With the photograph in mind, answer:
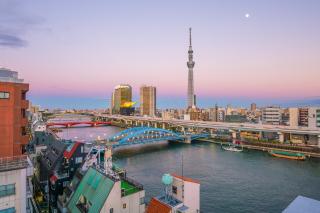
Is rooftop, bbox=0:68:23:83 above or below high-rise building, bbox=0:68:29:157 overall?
above

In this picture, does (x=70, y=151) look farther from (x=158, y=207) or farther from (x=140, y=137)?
(x=140, y=137)

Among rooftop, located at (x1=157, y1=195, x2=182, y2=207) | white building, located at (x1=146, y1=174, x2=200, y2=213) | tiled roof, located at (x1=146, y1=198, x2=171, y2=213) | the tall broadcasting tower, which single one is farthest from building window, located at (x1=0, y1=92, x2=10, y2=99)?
the tall broadcasting tower

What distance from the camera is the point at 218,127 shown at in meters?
61.1

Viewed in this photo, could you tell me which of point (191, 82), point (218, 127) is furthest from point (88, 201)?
point (191, 82)

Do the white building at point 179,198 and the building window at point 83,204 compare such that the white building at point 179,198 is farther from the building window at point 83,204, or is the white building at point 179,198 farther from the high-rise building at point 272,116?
the high-rise building at point 272,116

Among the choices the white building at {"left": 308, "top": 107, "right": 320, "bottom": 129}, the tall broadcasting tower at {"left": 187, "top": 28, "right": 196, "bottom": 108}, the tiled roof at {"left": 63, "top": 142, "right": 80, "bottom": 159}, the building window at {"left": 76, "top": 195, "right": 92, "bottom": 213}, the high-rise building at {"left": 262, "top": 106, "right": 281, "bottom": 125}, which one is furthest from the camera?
the tall broadcasting tower at {"left": 187, "top": 28, "right": 196, "bottom": 108}

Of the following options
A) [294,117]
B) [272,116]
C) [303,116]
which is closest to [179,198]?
[294,117]

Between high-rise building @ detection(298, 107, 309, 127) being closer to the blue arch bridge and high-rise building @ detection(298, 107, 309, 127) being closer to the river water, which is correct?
the blue arch bridge

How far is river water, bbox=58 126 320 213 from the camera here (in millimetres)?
20547

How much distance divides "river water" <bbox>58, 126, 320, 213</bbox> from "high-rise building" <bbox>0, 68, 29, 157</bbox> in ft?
41.6

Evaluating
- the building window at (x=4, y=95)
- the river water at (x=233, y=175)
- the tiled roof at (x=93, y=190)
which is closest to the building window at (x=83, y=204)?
the tiled roof at (x=93, y=190)

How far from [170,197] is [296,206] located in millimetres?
6650

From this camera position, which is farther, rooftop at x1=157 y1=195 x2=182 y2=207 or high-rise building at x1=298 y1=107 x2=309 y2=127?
high-rise building at x1=298 y1=107 x2=309 y2=127

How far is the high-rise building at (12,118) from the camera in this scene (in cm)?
1291
